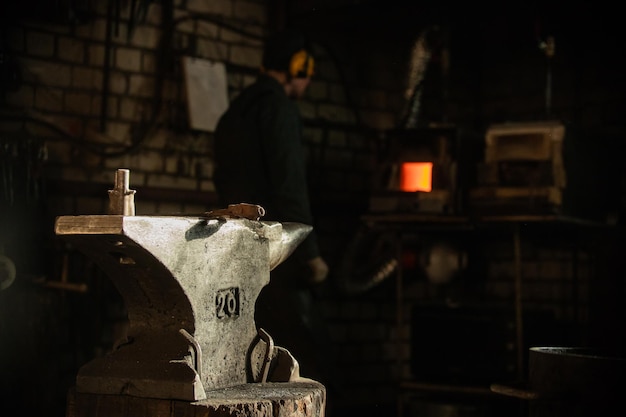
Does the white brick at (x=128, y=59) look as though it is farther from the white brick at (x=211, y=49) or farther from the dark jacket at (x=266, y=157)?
the dark jacket at (x=266, y=157)

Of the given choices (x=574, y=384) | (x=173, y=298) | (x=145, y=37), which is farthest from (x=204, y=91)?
(x=173, y=298)

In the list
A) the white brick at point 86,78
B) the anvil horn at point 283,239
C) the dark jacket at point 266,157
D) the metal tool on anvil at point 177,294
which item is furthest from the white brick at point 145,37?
the metal tool on anvil at point 177,294

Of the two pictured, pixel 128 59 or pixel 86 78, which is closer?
pixel 86 78

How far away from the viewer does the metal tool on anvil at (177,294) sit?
9.39ft

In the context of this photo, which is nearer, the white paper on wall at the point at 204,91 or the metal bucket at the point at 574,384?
the metal bucket at the point at 574,384

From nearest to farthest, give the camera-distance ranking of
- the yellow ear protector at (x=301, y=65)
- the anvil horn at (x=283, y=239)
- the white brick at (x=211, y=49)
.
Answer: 1. the anvil horn at (x=283, y=239)
2. the yellow ear protector at (x=301, y=65)
3. the white brick at (x=211, y=49)

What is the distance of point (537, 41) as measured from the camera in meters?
7.21

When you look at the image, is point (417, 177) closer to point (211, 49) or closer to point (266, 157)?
point (266, 157)

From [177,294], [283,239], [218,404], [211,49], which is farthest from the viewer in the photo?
[211,49]

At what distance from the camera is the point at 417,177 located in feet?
20.1

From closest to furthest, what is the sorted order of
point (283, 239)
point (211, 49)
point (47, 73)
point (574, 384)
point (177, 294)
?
point (177, 294), point (283, 239), point (574, 384), point (47, 73), point (211, 49)

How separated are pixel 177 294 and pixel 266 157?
7.87ft

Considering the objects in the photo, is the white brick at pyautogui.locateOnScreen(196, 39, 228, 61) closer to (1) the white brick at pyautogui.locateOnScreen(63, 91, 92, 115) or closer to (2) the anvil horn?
(1) the white brick at pyautogui.locateOnScreen(63, 91, 92, 115)

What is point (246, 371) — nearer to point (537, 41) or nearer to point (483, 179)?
point (483, 179)
